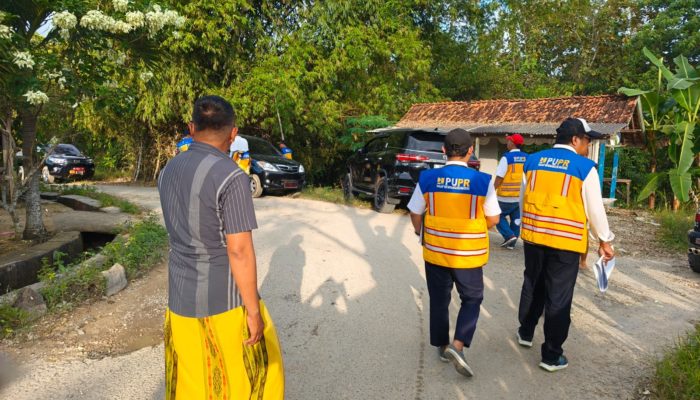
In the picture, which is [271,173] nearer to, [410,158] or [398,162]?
[398,162]

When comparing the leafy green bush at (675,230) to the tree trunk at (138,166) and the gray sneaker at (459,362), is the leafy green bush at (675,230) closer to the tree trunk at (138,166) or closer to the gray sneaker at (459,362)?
the gray sneaker at (459,362)

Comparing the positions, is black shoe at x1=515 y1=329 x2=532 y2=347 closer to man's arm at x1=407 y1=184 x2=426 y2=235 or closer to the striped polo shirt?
man's arm at x1=407 y1=184 x2=426 y2=235

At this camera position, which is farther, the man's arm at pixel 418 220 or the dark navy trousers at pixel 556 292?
the man's arm at pixel 418 220

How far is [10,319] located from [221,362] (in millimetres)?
2971

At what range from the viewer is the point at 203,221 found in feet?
7.13

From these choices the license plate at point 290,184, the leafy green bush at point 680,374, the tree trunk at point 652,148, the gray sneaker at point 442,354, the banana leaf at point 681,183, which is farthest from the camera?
the tree trunk at point 652,148

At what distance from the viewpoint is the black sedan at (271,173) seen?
501 inches

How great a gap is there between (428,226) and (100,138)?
19643 mm

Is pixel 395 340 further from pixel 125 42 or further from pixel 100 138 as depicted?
pixel 100 138

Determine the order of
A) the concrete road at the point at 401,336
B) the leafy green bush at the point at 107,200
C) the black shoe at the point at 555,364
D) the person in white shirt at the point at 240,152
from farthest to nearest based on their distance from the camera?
the person in white shirt at the point at 240,152 < the leafy green bush at the point at 107,200 < the black shoe at the point at 555,364 < the concrete road at the point at 401,336

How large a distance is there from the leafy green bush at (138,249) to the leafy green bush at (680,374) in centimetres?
509

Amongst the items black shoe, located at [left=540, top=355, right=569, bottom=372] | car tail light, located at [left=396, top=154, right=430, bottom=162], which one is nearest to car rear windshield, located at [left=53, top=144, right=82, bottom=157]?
car tail light, located at [left=396, top=154, right=430, bottom=162]

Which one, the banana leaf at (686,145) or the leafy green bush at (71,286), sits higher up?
the banana leaf at (686,145)

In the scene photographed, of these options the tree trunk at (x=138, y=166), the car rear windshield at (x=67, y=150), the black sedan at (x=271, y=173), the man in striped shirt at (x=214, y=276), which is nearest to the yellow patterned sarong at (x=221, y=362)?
the man in striped shirt at (x=214, y=276)
